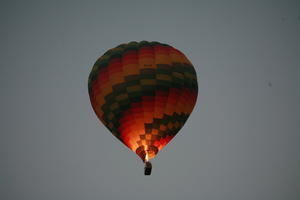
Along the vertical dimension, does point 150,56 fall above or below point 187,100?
above

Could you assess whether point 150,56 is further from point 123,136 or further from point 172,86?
point 123,136

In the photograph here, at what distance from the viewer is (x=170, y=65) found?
98.9ft

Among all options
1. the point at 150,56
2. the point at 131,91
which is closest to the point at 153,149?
the point at 131,91

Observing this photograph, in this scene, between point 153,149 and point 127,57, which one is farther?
point 127,57

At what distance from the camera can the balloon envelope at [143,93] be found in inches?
1132

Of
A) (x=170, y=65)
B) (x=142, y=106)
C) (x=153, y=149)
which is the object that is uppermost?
(x=170, y=65)

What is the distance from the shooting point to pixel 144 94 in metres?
29.1

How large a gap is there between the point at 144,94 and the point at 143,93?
0.25ft

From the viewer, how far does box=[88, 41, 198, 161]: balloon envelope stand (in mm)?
28750

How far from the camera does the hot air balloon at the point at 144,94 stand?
2873 centimetres

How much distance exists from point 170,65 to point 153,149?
16.0 feet

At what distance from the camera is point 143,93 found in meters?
29.1

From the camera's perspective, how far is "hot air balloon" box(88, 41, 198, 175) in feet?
94.3

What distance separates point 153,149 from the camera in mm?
28422
